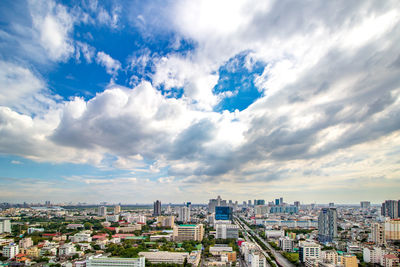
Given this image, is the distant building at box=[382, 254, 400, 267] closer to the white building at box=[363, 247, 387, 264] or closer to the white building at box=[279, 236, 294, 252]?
the white building at box=[363, 247, 387, 264]

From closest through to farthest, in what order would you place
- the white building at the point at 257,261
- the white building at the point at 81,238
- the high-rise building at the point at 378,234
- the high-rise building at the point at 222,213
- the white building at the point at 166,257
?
1. the white building at the point at 257,261
2. the white building at the point at 166,257
3. the high-rise building at the point at 378,234
4. the white building at the point at 81,238
5. the high-rise building at the point at 222,213

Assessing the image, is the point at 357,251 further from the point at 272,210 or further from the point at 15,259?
the point at 272,210

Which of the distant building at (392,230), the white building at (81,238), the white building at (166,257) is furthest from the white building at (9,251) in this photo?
the distant building at (392,230)

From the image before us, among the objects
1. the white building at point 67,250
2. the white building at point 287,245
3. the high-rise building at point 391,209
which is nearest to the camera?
the white building at point 67,250

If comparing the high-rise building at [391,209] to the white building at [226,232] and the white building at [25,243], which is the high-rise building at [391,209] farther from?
the white building at [25,243]

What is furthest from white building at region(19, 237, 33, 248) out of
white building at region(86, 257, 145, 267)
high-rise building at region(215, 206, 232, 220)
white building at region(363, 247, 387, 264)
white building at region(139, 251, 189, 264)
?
high-rise building at region(215, 206, 232, 220)

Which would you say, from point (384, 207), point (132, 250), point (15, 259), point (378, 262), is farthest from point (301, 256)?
point (384, 207)
